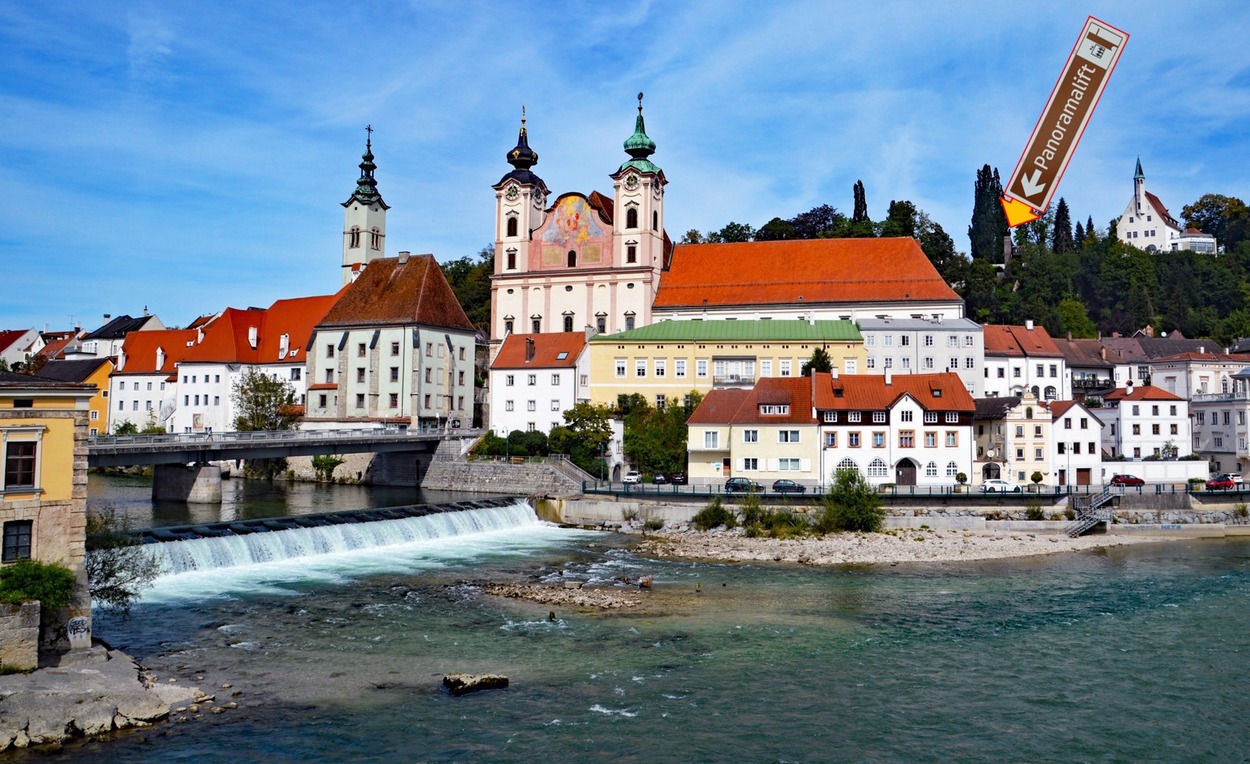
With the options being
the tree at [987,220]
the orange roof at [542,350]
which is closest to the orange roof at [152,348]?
the orange roof at [542,350]

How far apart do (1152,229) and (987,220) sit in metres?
30.1

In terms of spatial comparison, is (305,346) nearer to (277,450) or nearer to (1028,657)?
(277,450)

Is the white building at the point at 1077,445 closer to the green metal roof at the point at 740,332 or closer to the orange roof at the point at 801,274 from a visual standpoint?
the green metal roof at the point at 740,332

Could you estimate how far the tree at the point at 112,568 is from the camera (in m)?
24.1

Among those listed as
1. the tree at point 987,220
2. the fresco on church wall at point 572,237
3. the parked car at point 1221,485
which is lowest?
the parked car at point 1221,485

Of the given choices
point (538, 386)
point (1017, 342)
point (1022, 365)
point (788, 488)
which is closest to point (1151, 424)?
point (1022, 365)

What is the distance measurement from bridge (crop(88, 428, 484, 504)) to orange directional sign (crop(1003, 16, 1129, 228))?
38.7 m

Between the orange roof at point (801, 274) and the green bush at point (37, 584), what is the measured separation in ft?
189

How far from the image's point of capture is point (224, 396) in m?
80.4

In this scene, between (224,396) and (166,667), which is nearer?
(166,667)

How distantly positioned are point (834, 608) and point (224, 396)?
212 ft

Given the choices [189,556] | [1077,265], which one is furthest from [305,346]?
[1077,265]

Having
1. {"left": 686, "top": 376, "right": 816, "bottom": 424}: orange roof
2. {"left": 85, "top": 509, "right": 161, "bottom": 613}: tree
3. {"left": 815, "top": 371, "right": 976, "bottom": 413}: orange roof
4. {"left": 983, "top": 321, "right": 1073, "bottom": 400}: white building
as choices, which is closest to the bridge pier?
{"left": 85, "top": 509, "right": 161, "bottom": 613}: tree

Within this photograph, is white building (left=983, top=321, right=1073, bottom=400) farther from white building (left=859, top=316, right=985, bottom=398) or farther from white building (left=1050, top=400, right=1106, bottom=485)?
white building (left=1050, top=400, right=1106, bottom=485)
